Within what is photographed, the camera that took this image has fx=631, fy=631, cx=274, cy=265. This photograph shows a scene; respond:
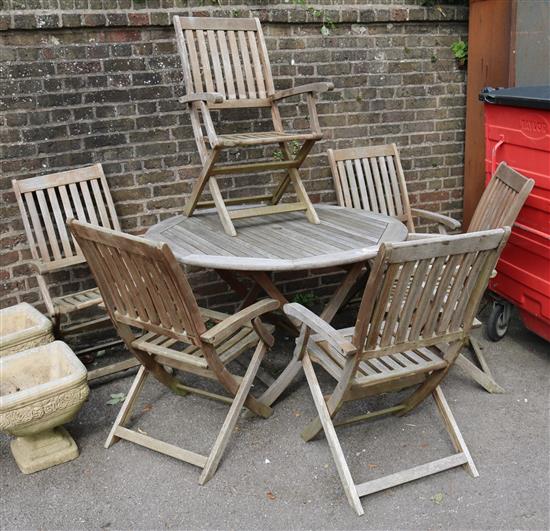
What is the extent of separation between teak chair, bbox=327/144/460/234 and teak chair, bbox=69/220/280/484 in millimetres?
1533

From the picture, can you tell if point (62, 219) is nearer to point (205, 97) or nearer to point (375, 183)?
point (205, 97)

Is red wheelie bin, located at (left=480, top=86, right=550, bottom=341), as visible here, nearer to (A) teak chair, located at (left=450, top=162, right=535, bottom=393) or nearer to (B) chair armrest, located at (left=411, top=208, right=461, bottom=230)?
(A) teak chair, located at (left=450, top=162, right=535, bottom=393)

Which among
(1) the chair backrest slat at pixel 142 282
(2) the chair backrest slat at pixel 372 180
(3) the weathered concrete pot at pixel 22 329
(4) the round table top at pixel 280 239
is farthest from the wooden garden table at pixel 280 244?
(3) the weathered concrete pot at pixel 22 329

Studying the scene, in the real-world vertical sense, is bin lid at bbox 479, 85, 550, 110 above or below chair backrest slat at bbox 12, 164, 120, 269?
above

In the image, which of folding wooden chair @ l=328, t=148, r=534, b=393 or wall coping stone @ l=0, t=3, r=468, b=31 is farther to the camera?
folding wooden chair @ l=328, t=148, r=534, b=393

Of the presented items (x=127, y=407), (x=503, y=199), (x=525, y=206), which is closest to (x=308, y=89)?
(x=503, y=199)

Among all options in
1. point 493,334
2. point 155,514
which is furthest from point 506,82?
point 155,514

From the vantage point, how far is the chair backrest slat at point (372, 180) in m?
4.30

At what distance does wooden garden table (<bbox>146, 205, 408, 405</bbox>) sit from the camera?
2.86m

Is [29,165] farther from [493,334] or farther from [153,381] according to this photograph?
[493,334]

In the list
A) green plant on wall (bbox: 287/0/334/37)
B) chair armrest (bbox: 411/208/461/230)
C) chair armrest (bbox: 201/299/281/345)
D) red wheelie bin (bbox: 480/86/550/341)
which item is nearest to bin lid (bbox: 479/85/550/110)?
red wheelie bin (bbox: 480/86/550/341)

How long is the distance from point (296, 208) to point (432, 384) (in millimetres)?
1336

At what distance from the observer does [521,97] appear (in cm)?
345

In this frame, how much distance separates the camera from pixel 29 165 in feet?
12.0
